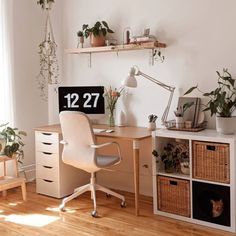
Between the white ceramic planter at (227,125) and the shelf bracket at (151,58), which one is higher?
the shelf bracket at (151,58)

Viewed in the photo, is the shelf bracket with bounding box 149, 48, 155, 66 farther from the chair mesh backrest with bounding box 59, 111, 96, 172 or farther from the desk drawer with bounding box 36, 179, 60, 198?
the desk drawer with bounding box 36, 179, 60, 198

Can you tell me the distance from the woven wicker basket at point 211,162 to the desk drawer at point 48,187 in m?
1.57

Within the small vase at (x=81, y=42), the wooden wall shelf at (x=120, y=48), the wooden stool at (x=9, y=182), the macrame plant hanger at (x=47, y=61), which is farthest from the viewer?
the macrame plant hanger at (x=47, y=61)

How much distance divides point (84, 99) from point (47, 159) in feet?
2.60

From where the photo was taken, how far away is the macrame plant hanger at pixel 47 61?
4789mm

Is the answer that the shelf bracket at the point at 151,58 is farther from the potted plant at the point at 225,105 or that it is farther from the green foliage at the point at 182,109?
the potted plant at the point at 225,105

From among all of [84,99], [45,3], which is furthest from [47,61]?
[84,99]

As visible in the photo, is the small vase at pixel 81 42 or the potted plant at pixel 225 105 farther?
the small vase at pixel 81 42

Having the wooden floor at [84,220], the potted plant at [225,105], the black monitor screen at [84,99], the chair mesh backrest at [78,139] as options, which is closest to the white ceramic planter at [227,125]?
the potted plant at [225,105]

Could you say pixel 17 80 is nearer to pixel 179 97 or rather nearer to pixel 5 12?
pixel 5 12

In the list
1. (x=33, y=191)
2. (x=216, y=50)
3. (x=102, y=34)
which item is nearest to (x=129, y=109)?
(x=102, y=34)

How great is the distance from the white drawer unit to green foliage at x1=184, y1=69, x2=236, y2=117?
5.02ft

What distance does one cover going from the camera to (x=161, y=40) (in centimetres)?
397

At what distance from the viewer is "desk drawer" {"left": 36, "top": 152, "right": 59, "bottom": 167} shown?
13.5ft
